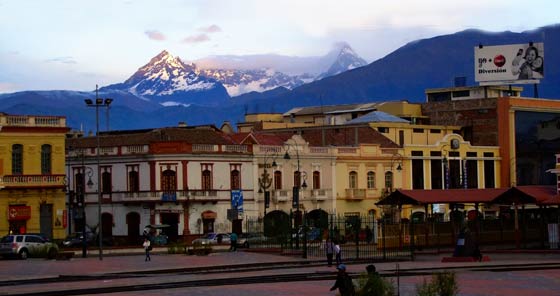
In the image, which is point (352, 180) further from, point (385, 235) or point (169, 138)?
point (385, 235)

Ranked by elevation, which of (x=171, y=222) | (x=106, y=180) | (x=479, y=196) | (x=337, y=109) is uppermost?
(x=337, y=109)

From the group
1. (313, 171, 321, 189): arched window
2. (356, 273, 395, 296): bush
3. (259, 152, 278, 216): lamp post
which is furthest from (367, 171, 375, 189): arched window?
(356, 273, 395, 296): bush

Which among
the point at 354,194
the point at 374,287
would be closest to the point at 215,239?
the point at 354,194

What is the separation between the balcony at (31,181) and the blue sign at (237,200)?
13558 mm

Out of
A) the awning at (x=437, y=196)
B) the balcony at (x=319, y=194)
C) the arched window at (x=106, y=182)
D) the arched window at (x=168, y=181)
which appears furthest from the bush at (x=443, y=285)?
the balcony at (x=319, y=194)

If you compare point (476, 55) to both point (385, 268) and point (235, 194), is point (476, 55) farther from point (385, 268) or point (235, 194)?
point (385, 268)

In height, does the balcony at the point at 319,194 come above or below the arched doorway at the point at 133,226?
above

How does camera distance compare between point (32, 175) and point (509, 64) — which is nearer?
point (32, 175)

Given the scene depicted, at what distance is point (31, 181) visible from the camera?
81750mm

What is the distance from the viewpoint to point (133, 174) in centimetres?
Answer: 8988

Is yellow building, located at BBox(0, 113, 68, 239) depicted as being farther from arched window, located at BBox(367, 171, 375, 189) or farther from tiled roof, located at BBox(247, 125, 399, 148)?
arched window, located at BBox(367, 171, 375, 189)

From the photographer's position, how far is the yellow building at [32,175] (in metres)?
81.0

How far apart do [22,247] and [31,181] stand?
13.7 m

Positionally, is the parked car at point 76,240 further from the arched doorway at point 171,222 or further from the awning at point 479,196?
the awning at point 479,196
